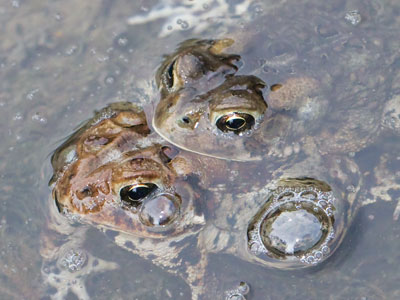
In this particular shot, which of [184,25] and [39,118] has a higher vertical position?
[184,25]

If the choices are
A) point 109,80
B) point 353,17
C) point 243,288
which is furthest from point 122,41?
point 243,288

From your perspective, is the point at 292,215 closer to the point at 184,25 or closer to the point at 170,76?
the point at 170,76

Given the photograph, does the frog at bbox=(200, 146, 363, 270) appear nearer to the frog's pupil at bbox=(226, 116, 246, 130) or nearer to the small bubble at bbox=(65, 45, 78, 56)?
the frog's pupil at bbox=(226, 116, 246, 130)

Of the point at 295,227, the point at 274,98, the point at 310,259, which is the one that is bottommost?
the point at 310,259

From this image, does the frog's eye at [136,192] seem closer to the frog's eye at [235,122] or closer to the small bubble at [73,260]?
the frog's eye at [235,122]

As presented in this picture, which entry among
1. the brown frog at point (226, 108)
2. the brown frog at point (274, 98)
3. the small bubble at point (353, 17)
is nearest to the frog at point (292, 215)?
the brown frog at point (274, 98)

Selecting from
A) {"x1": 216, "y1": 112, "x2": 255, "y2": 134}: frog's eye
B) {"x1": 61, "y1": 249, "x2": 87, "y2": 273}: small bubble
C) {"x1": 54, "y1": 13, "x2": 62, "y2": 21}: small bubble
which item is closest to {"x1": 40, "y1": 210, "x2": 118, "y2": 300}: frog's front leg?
{"x1": 61, "y1": 249, "x2": 87, "y2": 273}: small bubble
